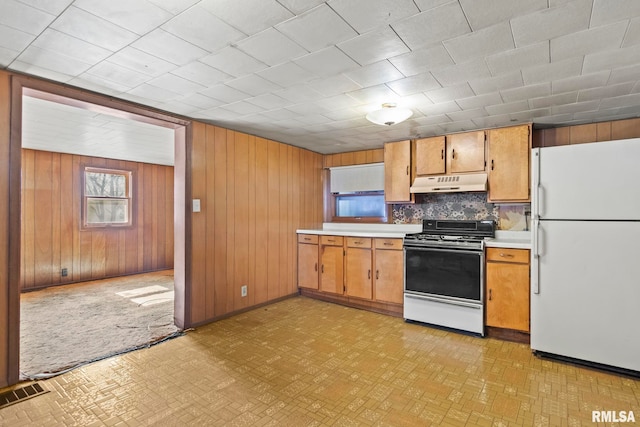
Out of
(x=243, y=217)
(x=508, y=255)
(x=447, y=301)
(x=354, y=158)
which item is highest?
(x=354, y=158)

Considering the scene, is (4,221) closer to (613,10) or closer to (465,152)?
(613,10)

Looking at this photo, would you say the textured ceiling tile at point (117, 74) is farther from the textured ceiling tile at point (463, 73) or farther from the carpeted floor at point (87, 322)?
the carpeted floor at point (87, 322)

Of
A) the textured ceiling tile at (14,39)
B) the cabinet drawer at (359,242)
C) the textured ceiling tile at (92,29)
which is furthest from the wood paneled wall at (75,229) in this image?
the textured ceiling tile at (92,29)

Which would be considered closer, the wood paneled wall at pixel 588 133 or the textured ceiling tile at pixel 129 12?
the textured ceiling tile at pixel 129 12

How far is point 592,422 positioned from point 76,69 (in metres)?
4.04

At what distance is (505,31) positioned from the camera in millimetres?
1792

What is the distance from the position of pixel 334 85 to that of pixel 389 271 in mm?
2340

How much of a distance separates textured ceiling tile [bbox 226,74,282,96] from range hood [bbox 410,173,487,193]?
2.29 meters

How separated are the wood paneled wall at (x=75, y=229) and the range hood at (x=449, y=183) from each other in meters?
5.27

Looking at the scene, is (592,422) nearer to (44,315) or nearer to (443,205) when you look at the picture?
(443,205)

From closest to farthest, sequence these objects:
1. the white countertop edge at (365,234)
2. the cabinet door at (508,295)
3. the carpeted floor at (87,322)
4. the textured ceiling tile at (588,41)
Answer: the textured ceiling tile at (588,41) < the carpeted floor at (87,322) < the cabinet door at (508,295) < the white countertop edge at (365,234)

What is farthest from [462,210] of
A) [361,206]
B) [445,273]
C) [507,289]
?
[361,206]

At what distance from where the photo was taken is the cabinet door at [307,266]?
4.63m

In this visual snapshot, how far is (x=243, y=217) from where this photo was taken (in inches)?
160
